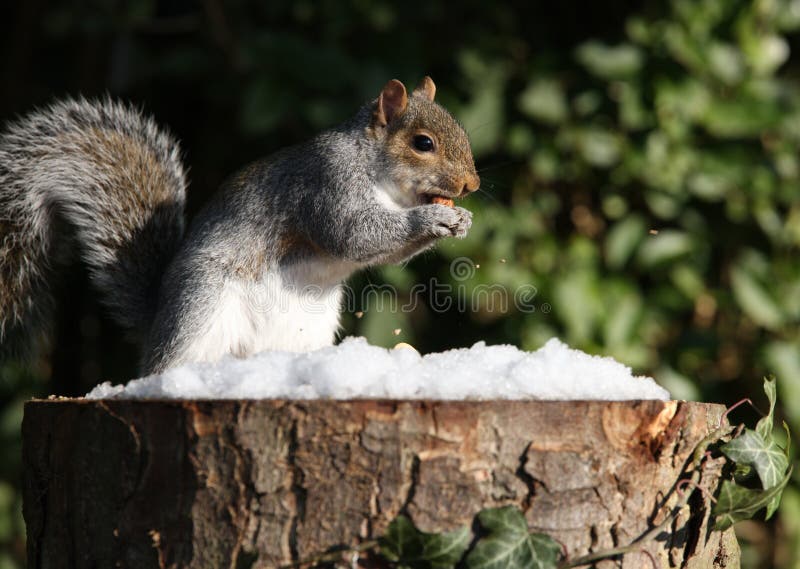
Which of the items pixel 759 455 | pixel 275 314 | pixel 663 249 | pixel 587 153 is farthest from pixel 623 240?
pixel 759 455

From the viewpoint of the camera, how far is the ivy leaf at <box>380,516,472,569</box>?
2.74 feet

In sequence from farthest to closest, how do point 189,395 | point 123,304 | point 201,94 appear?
point 201,94 → point 123,304 → point 189,395

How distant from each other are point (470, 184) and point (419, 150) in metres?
0.10

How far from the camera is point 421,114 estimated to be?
57.9 inches

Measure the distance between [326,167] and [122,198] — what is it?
0.32 meters

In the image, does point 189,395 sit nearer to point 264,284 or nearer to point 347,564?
point 347,564

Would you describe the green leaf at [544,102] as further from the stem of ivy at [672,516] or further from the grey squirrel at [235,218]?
the stem of ivy at [672,516]

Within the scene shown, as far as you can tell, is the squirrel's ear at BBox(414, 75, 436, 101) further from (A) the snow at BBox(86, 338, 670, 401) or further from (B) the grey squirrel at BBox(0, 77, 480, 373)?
(A) the snow at BBox(86, 338, 670, 401)

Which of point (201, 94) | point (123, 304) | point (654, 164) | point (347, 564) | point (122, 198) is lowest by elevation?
point (347, 564)

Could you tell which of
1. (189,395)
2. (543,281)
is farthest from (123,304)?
(543,281)

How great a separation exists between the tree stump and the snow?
59mm

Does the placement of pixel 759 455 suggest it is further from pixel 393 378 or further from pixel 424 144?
pixel 424 144

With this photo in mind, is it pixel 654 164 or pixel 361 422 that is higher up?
pixel 654 164

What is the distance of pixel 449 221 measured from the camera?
52.7 inches
